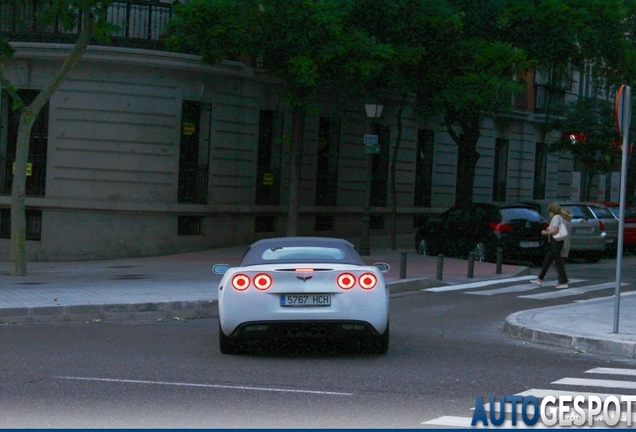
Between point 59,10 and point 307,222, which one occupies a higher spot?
point 59,10

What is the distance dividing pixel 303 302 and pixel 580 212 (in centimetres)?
1956

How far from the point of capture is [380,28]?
26750mm

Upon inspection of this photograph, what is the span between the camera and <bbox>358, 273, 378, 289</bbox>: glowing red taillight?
11025 millimetres

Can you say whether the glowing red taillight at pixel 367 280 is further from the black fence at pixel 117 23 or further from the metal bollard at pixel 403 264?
the black fence at pixel 117 23

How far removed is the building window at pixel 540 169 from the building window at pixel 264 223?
17.5m

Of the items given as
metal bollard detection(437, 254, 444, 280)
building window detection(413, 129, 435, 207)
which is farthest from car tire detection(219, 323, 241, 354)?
building window detection(413, 129, 435, 207)

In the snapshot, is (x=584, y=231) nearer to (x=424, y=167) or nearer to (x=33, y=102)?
(x=424, y=167)

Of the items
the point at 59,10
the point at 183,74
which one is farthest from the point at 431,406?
the point at 183,74

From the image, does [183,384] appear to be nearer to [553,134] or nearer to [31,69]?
[31,69]

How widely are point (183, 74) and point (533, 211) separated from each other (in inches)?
380

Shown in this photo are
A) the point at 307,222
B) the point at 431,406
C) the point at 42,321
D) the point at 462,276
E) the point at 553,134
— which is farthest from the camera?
the point at 553,134

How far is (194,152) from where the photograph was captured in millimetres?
29344

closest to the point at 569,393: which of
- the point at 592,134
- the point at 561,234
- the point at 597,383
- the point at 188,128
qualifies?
the point at 597,383

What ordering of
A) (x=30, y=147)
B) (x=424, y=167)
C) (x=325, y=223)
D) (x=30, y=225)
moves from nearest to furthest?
(x=30, y=225) < (x=30, y=147) < (x=325, y=223) < (x=424, y=167)
